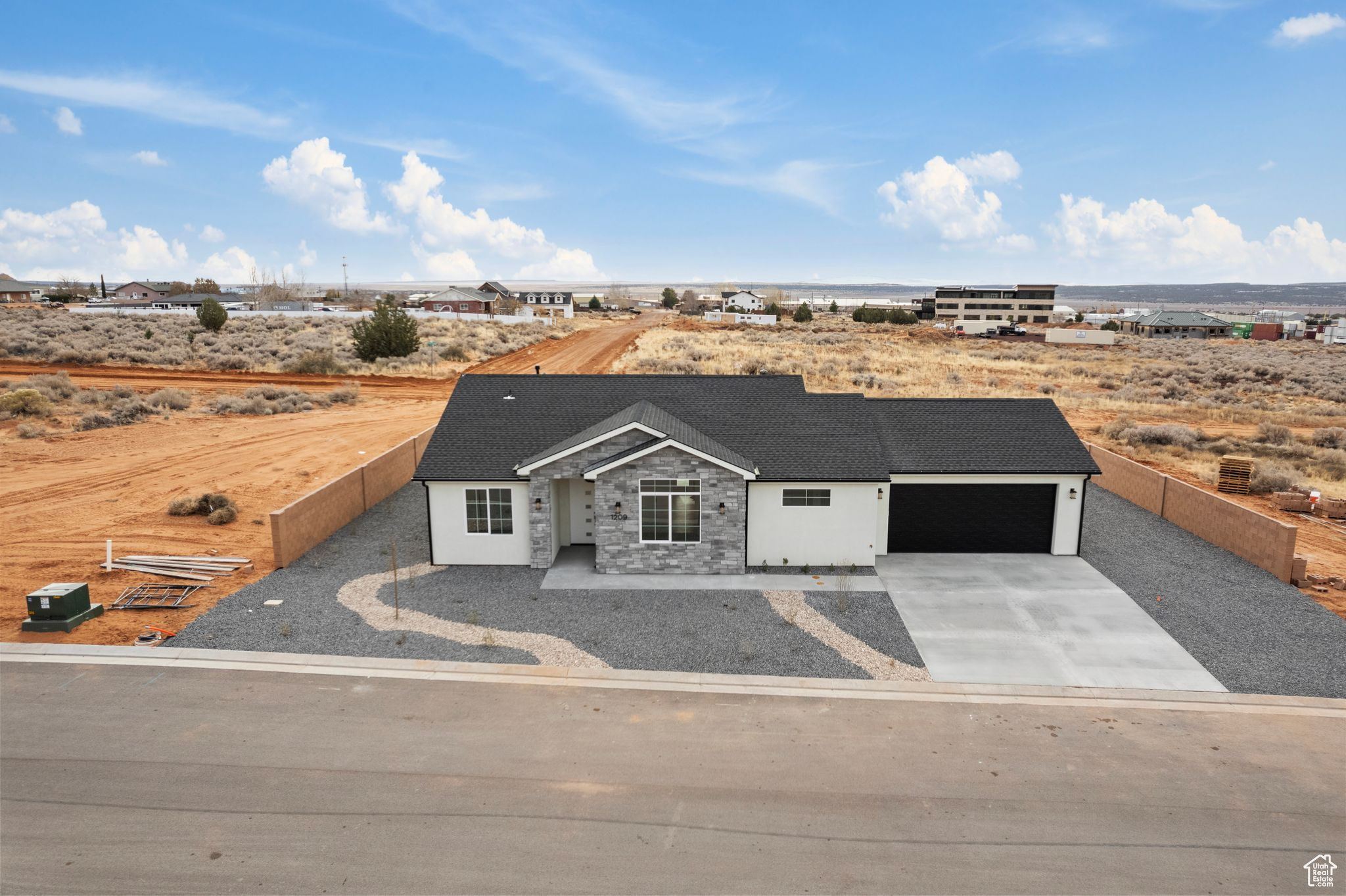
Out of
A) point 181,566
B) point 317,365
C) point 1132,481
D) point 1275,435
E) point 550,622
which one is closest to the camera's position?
point 550,622

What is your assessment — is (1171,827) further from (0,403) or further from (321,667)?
(0,403)

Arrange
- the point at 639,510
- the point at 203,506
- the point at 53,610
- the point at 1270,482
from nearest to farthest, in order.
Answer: the point at 53,610
the point at 639,510
the point at 203,506
the point at 1270,482

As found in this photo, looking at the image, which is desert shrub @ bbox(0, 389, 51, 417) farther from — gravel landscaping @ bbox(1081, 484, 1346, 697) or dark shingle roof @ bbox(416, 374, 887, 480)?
gravel landscaping @ bbox(1081, 484, 1346, 697)

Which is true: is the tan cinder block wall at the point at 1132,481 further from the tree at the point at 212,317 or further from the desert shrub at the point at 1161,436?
the tree at the point at 212,317

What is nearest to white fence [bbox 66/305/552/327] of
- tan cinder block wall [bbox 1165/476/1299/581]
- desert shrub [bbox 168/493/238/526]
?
desert shrub [bbox 168/493/238/526]

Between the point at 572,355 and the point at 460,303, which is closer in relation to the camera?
the point at 572,355

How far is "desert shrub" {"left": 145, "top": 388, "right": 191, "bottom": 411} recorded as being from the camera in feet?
125

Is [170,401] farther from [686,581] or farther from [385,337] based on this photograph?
[686,581]

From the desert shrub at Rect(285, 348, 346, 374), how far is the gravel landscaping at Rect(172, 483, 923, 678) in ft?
120

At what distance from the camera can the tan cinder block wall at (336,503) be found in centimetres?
1853

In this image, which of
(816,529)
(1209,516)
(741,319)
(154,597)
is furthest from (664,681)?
(741,319)

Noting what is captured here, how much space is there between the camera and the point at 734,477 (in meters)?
17.7

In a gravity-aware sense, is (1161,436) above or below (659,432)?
below

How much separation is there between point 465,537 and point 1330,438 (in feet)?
118
